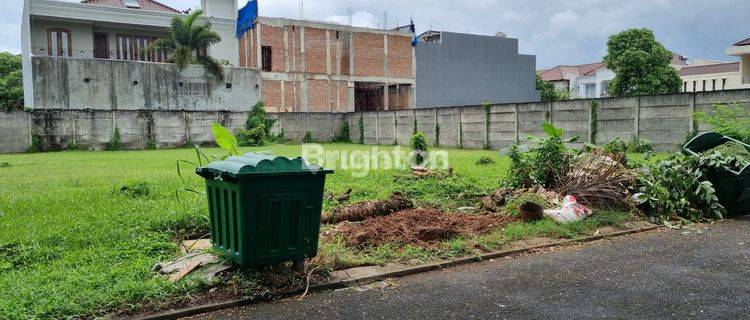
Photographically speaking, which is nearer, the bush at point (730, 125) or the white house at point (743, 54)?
the bush at point (730, 125)

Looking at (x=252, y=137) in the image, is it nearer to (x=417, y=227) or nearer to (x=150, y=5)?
(x=150, y=5)

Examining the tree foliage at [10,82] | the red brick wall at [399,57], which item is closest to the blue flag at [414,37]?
the red brick wall at [399,57]

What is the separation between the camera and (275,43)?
35.2 meters

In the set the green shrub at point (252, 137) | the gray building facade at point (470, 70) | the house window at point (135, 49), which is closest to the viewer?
the green shrub at point (252, 137)

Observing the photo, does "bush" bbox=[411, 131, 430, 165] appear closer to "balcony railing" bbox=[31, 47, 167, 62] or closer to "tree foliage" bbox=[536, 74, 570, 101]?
"balcony railing" bbox=[31, 47, 167, 62]

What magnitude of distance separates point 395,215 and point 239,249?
2.66 meters

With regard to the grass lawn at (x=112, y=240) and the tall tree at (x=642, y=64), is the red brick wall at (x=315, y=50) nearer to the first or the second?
the tall tree at (x=642, y=64)

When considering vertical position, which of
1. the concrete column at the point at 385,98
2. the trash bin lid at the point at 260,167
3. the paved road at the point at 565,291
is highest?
the concrete column at the point at 385,98

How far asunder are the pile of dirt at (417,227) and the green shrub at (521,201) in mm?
221

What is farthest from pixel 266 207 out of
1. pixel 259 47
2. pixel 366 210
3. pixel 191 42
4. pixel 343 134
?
pixel 259 47

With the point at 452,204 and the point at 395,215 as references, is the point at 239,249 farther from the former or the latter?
the point at 452,204

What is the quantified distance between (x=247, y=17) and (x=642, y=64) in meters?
26.1

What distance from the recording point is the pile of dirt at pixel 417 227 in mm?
5264

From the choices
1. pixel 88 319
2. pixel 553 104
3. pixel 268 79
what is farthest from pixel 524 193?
pixel 268 79
